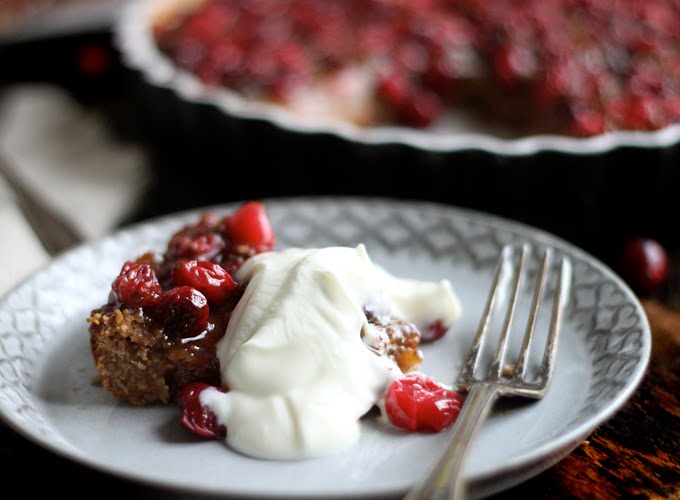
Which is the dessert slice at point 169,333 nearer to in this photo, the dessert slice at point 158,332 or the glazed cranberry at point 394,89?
the dessert slice at point 158,332

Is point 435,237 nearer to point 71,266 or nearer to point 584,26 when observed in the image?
point 71,266

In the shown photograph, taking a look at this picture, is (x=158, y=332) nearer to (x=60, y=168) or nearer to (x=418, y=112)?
(x=60, y=168)

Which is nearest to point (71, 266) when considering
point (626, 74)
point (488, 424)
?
point (488, 424)

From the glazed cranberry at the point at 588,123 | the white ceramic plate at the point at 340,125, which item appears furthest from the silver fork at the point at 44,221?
the glazed cranberry at the point at 588,123

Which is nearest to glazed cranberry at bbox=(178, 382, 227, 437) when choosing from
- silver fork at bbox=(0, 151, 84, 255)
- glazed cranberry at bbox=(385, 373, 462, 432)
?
glazed cranberry at bbox=(385, 373, 462, 432)

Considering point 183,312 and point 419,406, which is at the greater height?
point 183,312

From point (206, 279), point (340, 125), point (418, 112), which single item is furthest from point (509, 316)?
point (418, 112)
